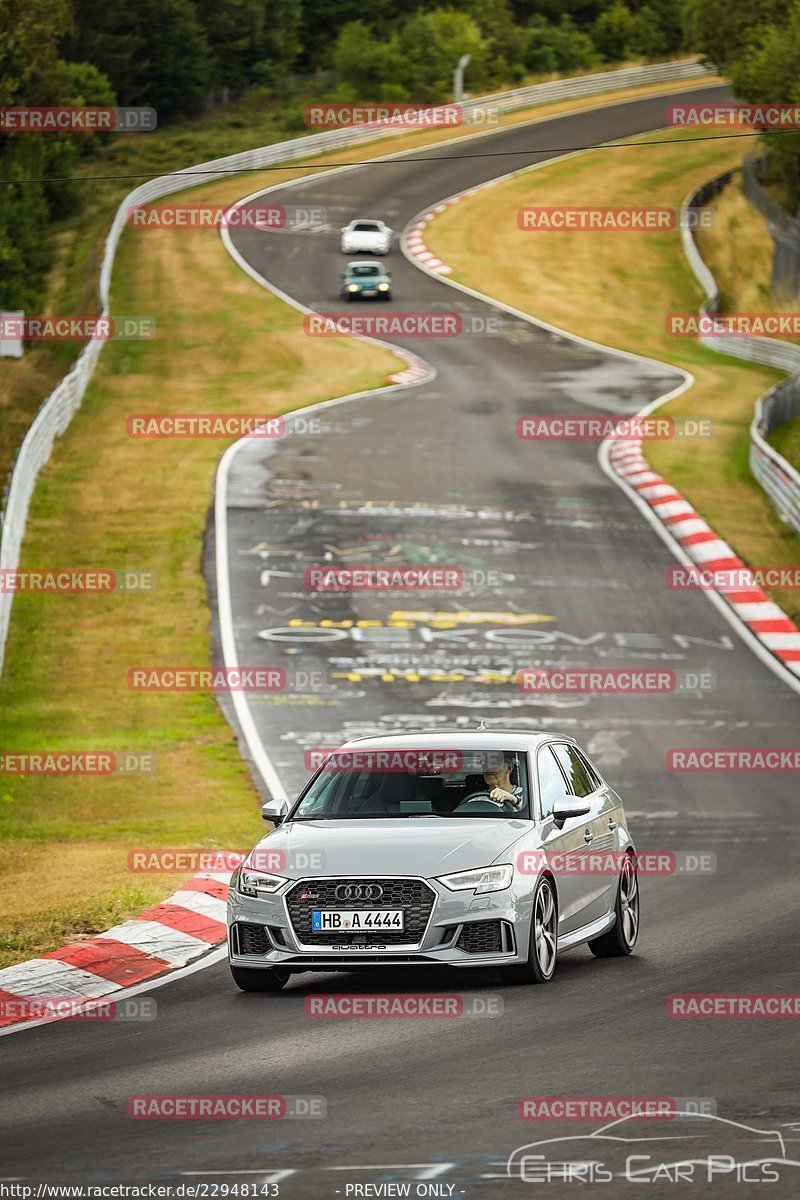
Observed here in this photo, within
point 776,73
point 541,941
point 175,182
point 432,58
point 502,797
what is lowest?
point 175,182

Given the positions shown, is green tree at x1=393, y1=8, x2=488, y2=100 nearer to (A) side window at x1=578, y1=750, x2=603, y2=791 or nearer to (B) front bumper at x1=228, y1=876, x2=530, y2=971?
(A) side window at x1=578, y1=750, x2=603, y2=791

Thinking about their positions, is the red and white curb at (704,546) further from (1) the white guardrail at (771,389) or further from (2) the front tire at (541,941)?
(2) the front tire at (541,941)

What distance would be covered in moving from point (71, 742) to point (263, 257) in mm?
42612

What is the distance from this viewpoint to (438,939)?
1045cm

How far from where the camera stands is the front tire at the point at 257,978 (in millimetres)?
10859

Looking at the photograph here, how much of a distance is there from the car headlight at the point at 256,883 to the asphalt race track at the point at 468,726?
0.61 meters

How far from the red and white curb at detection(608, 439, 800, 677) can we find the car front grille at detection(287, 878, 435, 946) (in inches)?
608

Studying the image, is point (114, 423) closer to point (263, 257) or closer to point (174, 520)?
point (174, 520)

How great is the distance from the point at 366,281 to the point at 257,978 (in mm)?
45125

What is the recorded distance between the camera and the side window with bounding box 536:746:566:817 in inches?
461

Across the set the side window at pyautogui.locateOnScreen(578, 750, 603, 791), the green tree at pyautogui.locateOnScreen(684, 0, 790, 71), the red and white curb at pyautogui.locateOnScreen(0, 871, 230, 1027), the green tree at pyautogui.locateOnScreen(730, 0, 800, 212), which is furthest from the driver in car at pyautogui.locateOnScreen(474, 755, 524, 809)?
the green tree at pyautogui.locateOnScreen(684, 0, 790, 71)

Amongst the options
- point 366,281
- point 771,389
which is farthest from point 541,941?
point 366,281

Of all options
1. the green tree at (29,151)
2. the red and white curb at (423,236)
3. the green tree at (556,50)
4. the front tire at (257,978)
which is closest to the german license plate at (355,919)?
the front tire at (257,978)

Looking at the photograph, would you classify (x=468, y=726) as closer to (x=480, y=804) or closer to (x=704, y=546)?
(x=704, y=546)
